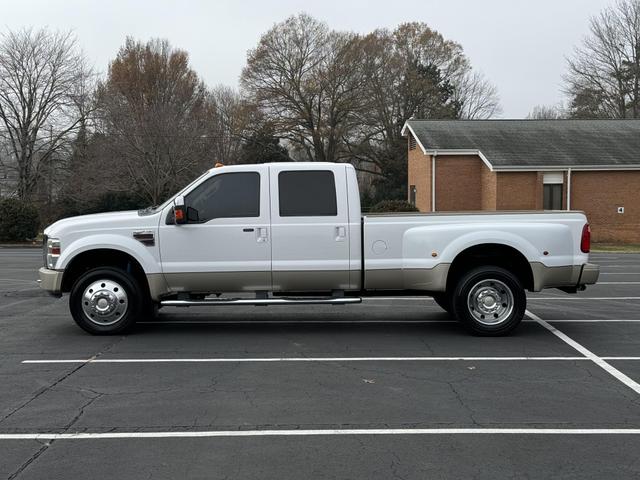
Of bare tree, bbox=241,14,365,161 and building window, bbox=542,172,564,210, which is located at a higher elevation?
bare tree, bbox=241,14,365,161

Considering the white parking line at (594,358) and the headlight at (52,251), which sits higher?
the headlight at (52,251)

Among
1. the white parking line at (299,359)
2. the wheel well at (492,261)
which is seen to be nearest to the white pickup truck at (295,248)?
the wheel well at (492,261)

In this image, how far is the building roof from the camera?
31.4 metres

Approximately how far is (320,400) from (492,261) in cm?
406

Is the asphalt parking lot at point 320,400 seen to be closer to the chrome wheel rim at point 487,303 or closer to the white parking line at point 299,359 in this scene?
the white parking line at point 299,359

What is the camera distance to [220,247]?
836 centimetres

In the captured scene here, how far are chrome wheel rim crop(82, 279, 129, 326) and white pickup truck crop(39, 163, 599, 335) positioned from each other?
0.01m

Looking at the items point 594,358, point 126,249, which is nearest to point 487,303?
point 594,358

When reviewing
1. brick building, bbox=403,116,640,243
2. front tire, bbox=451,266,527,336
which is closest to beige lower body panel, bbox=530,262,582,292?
front tire, bbox=451,266,527,336

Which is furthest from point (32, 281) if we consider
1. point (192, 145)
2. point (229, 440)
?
point (192, 145)

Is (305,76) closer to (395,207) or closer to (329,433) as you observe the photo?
(395,207)

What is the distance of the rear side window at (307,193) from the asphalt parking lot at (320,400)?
1.65m

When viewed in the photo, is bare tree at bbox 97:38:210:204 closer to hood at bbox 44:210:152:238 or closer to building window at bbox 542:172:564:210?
building window at bbox 542:172:564:210

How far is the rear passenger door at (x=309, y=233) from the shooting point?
A: 8336mm
